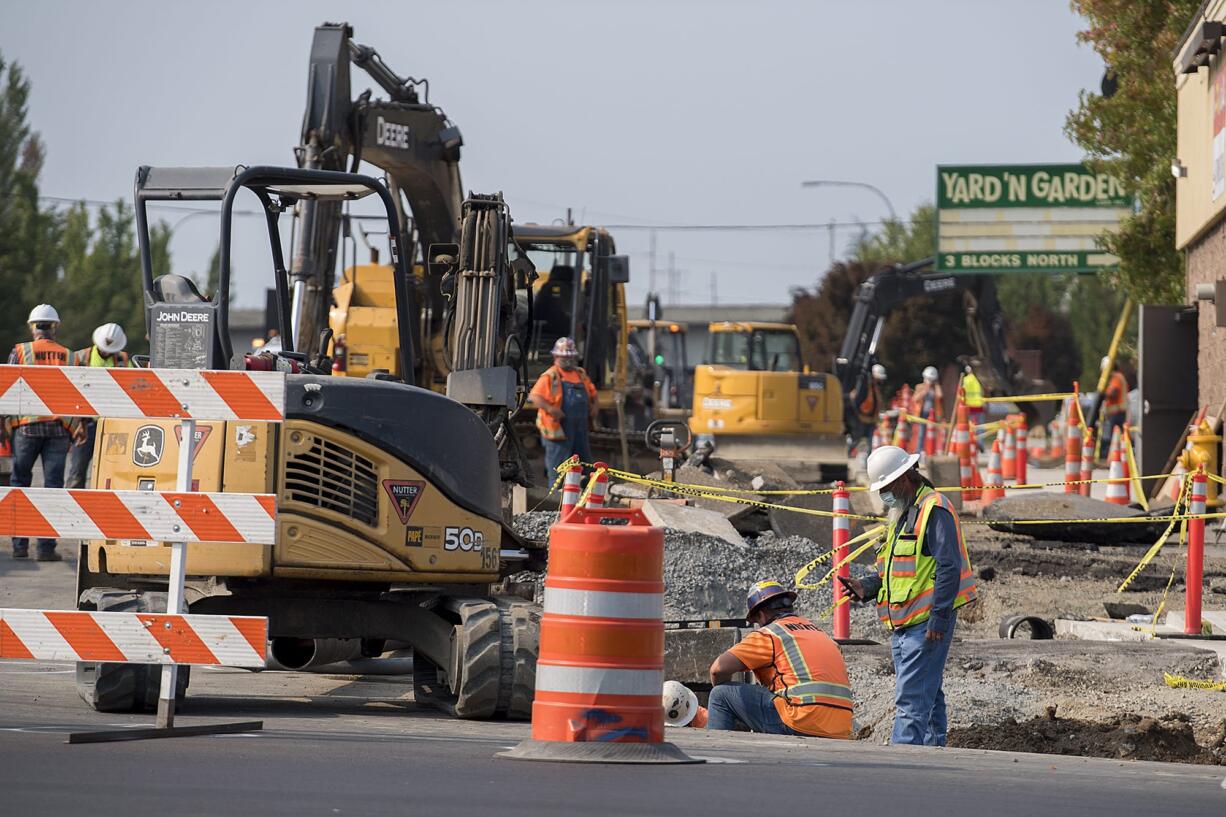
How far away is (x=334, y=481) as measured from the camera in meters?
9.75

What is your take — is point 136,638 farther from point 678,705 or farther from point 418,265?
point 418,265

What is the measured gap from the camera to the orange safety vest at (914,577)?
31.9 feet

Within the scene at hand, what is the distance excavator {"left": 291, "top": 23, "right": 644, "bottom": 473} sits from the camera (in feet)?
56.9

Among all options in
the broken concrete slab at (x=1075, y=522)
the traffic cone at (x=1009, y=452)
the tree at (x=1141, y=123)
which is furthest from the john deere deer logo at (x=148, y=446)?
the tree at (x=1141, y=123)

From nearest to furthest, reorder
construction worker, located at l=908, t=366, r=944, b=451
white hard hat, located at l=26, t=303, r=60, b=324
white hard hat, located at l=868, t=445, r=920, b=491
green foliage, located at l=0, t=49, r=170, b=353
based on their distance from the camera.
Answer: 1. white hard hat, located at l=868, t=445, r=920, b=491
2. white hard hat, located at l=26, t=303, r=60, b=324
3. construction worker, located at l=908, t=366, r=944, b=451
4. green foliage, located at l=0, t=49, r=170, b=353

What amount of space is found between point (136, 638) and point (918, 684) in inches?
154

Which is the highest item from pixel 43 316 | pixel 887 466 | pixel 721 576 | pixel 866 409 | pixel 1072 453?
pixel 866 409

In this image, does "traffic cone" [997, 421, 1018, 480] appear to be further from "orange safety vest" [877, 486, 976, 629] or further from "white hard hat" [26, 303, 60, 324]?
"orange safety vest" [877, 486, 976, 629]

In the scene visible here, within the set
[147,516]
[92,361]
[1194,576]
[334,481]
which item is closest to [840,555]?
[1194,576]

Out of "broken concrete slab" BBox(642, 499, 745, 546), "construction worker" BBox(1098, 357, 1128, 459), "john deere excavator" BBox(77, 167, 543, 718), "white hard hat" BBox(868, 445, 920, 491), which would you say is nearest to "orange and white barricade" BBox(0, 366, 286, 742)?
"john deere excavator" BBox(77, 167, 543, 718)

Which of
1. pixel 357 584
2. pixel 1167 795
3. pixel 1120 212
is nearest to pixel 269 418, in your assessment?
pixel 357 584

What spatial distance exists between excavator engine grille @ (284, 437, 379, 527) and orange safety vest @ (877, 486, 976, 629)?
8.76ft

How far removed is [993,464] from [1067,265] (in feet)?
52.3

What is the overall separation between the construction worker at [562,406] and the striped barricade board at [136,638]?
39.2ft
